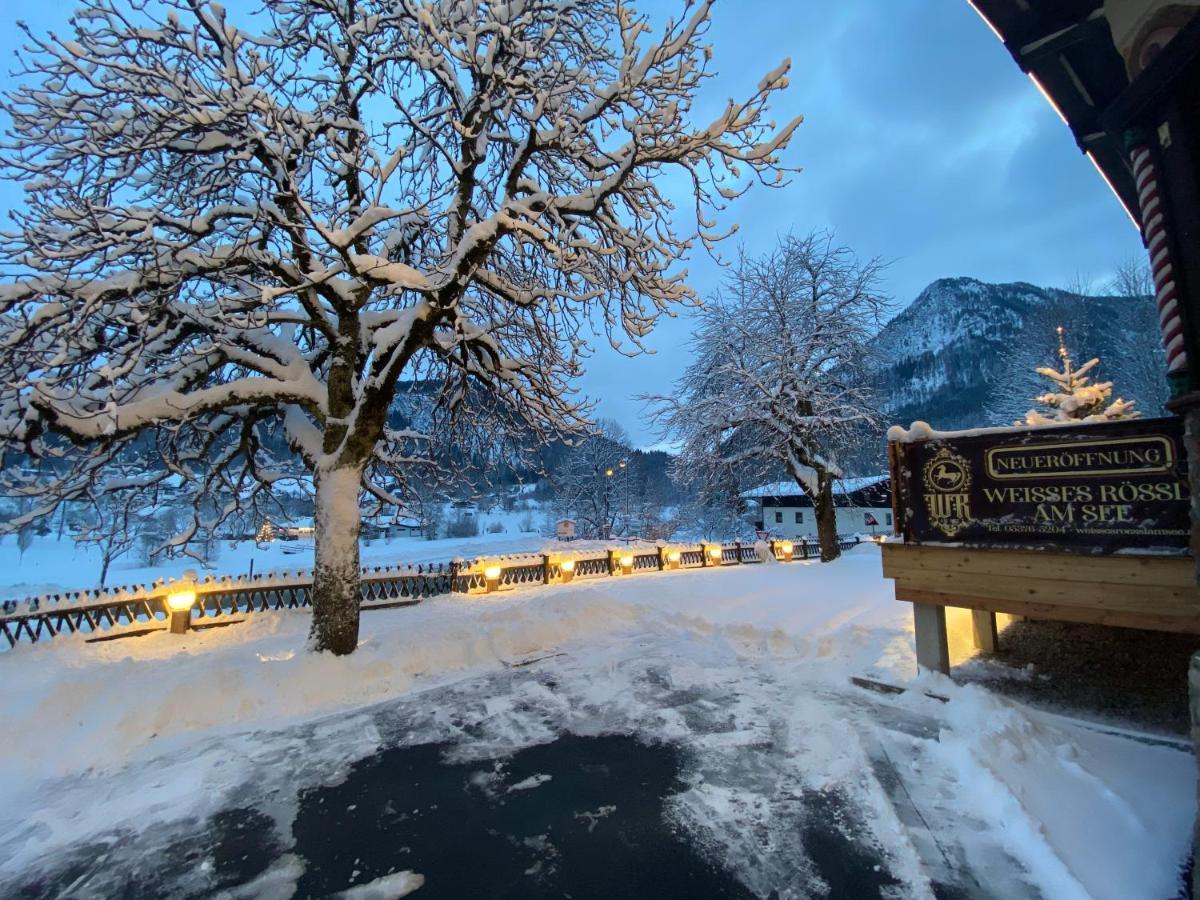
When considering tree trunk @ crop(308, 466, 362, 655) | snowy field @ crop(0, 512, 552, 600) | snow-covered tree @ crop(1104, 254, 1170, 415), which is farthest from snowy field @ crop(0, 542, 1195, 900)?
snow-covered tree @ crop(1104, 254, 1170, 415)

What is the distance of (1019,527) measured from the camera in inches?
202

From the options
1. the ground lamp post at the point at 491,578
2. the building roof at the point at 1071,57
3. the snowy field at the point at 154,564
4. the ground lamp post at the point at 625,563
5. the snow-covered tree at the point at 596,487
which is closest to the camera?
the building roof at the point at 1071,57

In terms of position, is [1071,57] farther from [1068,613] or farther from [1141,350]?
[1141,350]

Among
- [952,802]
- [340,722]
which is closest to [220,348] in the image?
[340,722]

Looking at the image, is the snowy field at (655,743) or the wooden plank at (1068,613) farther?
the wooden plank at (1068,613)

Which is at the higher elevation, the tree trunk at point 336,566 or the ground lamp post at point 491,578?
the tree trunk at point 336,566

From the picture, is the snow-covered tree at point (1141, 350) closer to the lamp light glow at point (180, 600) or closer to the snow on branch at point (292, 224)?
the snow on branch at point (292, 224)

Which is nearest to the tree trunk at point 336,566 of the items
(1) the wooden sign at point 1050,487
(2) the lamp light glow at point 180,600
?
(2) the lamp light glow at point 180,600

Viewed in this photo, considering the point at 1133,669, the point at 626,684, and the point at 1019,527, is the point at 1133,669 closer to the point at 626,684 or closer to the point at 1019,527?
the point at 1019,527

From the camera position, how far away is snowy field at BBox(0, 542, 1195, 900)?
10.1 feet

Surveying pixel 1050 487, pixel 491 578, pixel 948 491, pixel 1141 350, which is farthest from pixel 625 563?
pixel 1141 350

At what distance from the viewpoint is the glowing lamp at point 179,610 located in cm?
1029

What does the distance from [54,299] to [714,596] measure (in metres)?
11.5

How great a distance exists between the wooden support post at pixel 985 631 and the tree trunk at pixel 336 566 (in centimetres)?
873
